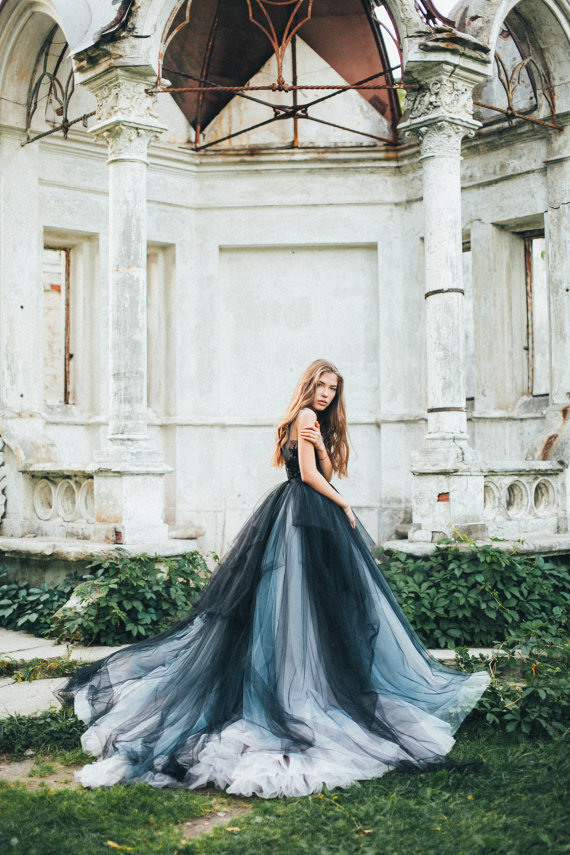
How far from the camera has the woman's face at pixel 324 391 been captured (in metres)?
5.11

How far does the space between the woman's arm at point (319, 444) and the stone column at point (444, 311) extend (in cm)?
254

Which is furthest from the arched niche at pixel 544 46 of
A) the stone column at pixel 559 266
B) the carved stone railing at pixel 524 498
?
the carved stone railing at pixel 524 498

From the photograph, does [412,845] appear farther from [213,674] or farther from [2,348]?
[2,348]

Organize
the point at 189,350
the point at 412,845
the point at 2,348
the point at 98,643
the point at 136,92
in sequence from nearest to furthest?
1. the point at 412,845
2. the point at 98,643
3. the point at 136,92
4. the point at 2,348
5. the point at 189,350

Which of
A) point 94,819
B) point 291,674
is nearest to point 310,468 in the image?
point 291,674

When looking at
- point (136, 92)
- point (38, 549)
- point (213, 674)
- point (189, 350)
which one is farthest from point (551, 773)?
point (189, 350)

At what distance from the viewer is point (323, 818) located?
12.0ft

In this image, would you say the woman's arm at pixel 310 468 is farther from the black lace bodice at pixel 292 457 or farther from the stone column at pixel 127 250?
the stone column at pixel 127 250

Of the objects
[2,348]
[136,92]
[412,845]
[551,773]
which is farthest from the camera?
[2,348]

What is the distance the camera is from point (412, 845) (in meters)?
3.44

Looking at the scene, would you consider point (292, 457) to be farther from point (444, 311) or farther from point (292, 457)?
point (444, 311)

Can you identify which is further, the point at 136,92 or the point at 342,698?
the point at 136,92

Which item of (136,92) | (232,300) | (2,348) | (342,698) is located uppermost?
(136,92)

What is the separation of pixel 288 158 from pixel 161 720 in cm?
720
